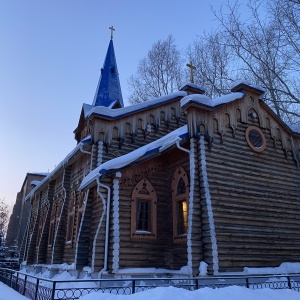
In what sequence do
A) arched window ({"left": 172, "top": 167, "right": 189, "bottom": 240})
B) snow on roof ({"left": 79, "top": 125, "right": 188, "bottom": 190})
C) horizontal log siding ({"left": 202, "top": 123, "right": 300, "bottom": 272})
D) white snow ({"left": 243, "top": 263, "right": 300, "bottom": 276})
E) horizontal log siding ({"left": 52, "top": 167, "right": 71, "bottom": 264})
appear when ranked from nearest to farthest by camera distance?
white snow ({"left": 243, "top": 263, "right": 300, "bottom": 276})
horizontal log siding ({"left": 202, "top": 123, "right": 300, "bottom": 272})
snow on roof ({"left": 79, "top": 125, "right": 188, "bottom": 190})
arched window ({"left": 172, "top": 167, "right": 189, "bottom": 240})
horizontal log siding ({"left": 52, "top": 167, "right": 71, "bottom": 264})

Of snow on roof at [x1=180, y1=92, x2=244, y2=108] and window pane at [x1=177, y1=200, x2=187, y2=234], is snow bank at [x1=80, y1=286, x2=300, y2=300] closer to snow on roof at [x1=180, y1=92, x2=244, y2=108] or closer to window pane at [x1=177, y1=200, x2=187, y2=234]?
window pane at [x1=177, y1=200, x2=187, y2=234]

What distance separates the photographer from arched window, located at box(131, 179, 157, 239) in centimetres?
1134

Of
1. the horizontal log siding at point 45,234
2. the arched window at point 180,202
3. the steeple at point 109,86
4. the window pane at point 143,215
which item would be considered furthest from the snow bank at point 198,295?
the horizontal log siding at point 45,234

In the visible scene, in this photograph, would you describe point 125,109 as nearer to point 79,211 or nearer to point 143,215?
point 143,215

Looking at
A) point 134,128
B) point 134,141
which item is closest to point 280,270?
point 134,141

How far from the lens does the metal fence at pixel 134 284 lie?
7.40 metres

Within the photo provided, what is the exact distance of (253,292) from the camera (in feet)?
21.4

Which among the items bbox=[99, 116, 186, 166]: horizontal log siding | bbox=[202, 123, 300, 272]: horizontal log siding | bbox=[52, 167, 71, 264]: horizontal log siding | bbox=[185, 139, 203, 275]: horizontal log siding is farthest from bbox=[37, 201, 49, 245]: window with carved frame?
bbox=[202, 123, 300, 272]: horizontal log siding

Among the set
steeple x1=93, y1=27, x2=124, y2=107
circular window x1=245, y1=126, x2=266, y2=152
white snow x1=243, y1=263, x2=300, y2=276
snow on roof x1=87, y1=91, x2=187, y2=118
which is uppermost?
steeple x1=93, y1=27, x2=124, y2=107

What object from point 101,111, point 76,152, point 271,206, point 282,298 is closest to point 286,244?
point 271,206

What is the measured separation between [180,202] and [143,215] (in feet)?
5.09

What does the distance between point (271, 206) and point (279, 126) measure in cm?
378

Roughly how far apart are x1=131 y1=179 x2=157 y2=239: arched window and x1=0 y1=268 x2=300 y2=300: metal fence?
178 centimetres

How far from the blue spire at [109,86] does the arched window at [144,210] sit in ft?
24.7
